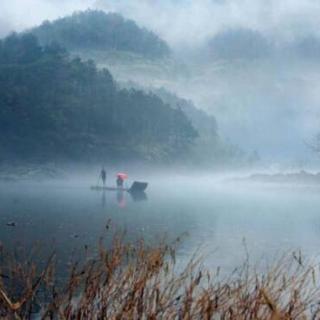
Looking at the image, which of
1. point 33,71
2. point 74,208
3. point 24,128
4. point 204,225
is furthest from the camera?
point 33,71

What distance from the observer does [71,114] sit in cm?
17625

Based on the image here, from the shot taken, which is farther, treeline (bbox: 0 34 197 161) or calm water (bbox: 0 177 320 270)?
treeline (bbox: 0 34 197 161)

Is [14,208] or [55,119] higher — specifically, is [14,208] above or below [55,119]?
below

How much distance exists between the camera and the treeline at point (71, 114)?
16738 cm

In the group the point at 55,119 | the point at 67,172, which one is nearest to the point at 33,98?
the point at 55,119

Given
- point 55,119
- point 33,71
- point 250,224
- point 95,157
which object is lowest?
point 250,224

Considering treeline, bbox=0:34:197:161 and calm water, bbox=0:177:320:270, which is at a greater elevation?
treeline, bbox=0:34:197:161

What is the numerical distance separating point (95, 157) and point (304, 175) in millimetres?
69016

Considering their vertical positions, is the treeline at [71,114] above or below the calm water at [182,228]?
above

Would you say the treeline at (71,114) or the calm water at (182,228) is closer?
the calm water at (182,228)

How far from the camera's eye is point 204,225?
192 ft

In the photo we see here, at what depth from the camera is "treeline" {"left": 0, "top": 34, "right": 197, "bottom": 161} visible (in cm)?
16738

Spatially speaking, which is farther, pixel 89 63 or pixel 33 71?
pixel 89 63

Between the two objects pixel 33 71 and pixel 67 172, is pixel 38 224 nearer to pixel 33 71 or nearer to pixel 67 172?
pixel 67 172
